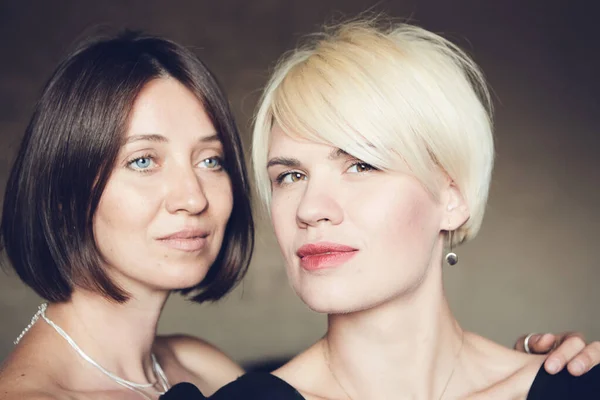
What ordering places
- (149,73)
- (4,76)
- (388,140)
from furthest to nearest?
(4,76) < (149,73) < (388,140)

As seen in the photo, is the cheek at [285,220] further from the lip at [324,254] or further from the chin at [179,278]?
the chin at [179,278]

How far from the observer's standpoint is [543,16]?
16.8 feet

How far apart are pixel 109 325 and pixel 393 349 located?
984 mm

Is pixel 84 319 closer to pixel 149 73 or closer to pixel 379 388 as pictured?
pixel 149 73

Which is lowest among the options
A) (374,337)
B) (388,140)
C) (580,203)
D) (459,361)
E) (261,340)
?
(261,340)

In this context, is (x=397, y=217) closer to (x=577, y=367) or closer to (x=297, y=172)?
(x=297, y=172)

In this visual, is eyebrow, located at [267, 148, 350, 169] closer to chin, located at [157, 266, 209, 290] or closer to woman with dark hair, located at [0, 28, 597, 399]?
woman with dark hair, located at [0, 28, 597, 399]

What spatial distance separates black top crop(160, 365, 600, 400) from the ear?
49 centimetres

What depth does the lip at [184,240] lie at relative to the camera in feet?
8.48

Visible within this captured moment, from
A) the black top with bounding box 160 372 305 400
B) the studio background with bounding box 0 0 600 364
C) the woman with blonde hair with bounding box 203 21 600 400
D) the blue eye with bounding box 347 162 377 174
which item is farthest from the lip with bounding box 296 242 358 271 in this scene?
the studio background with bounding box 0 0 600 364

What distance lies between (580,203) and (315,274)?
134 inches

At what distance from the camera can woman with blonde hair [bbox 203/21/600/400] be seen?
2.15 meters

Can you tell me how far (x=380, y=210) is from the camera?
2.14 m

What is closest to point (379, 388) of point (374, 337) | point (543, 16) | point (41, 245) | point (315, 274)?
point (374, 337)
